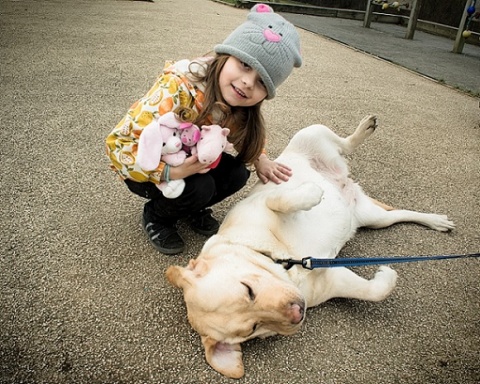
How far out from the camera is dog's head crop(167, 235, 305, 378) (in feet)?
5.07

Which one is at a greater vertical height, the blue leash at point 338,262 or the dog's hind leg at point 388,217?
the blue leash at point 338,262

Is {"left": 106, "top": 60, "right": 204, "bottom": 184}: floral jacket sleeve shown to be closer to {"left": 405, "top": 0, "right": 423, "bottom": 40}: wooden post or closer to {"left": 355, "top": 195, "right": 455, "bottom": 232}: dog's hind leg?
{"left": 355, "top": 195, "right": 455, "bottom": 232}: dog's hind leg

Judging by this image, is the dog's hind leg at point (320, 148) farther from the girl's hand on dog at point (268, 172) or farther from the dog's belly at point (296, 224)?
the girl's hand on dog at point (268, 172)

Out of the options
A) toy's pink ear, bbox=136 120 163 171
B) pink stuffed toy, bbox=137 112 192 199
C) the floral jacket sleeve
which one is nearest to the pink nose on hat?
the floral jacket sleeve

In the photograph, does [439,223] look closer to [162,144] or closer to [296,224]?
[296,224]

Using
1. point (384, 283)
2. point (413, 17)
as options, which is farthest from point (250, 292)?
point (413, 17)

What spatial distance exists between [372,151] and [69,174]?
2501 mm

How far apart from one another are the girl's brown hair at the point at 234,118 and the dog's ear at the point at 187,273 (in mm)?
708

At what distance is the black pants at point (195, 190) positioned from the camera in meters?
2.14

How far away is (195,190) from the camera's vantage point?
2.12 meters

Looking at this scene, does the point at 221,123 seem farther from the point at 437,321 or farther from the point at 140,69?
the point at 140,69

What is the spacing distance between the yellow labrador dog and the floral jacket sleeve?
523 millimetres

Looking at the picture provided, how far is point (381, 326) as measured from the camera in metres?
1.93

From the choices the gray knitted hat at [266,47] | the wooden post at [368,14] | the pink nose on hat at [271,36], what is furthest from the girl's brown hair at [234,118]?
the wooden post at [368,14]
